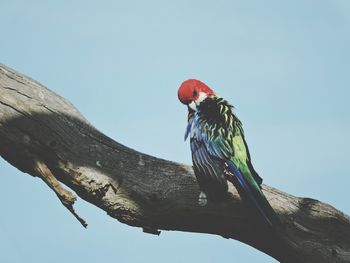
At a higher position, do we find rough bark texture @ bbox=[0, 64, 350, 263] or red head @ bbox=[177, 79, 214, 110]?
red head @ bbox=[177, 79, 214, 110]

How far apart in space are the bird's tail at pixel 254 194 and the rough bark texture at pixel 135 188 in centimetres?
7

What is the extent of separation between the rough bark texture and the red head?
80 centimetres

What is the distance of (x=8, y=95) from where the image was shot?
4.11 meters

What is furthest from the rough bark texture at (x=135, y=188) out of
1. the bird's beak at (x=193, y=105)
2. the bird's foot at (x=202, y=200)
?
the bird's beak at (x=193, y=105)

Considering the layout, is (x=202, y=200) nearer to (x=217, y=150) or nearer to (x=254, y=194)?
(x=254, y=194)

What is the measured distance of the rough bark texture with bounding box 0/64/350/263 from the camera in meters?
3.81

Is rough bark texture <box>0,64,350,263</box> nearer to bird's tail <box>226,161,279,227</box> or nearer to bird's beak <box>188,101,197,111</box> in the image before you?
bird's tail <box>226,161,279,227</box>

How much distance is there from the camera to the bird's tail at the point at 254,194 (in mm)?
3818

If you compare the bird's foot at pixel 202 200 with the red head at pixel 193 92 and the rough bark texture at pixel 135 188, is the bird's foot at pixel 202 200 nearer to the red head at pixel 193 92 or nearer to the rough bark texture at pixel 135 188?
the rough bark texture at pixel 135 188

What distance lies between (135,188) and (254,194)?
82cm

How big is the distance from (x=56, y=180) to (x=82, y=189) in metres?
0.19

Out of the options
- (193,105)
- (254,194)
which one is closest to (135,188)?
(254,194)

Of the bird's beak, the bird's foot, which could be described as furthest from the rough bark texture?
the bird's beak

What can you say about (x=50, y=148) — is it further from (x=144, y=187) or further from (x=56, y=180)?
(x=144, y=187)
